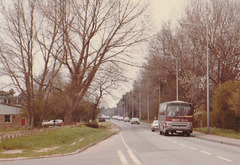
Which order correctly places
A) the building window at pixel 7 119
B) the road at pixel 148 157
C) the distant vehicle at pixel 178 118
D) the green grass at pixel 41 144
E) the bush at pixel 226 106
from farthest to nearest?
the building window at pixel 7 119
the distant vehicle at pixel 178 118
the bush at pixel 226 106
the green grass at pixel 41 144
the road at pixel 148 157

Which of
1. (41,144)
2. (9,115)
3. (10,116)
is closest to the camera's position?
(41,144)

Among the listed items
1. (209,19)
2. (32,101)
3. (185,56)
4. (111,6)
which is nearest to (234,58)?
(209,19)

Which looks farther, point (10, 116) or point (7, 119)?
point (10, 116)

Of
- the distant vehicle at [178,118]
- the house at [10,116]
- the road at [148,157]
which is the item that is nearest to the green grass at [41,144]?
the road at [148,157]

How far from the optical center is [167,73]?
5112 cm

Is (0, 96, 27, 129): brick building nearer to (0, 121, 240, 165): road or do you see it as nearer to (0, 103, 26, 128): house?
(0, 103, 26, 128): house

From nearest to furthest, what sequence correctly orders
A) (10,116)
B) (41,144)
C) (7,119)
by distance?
(41,144) → (7,119) → (10,116)

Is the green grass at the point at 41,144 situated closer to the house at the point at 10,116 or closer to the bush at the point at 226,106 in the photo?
the bush at the point at 226,106

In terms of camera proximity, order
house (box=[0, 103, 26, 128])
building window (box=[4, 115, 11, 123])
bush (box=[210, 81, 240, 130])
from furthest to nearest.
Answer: building window (box=[4, 115, 11, 123]) < house (box=[0, 103, 26, 128]) < bush (box=[210, 81, 240, 130])

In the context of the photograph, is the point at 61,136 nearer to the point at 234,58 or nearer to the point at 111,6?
the point at 111,6

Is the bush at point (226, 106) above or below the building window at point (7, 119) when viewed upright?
above

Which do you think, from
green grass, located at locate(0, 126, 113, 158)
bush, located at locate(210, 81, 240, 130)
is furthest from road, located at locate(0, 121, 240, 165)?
bush, located at locate(210, 81, 240, 130)

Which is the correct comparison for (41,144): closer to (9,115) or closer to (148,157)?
(148,157)

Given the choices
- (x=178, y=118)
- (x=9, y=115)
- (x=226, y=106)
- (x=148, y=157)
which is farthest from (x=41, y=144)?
(x=9, y=115)
